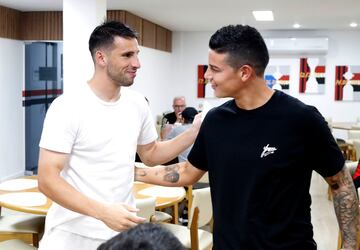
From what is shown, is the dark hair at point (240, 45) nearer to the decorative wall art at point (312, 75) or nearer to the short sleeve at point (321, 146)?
the short sleeve at point (321, 146)

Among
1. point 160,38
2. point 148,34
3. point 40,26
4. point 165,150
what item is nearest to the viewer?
point 165,150

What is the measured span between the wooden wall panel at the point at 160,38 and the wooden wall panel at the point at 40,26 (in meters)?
2.62

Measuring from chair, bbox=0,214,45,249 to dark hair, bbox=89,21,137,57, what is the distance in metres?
2.39

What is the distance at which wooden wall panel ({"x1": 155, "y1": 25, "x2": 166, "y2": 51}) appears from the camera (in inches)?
452

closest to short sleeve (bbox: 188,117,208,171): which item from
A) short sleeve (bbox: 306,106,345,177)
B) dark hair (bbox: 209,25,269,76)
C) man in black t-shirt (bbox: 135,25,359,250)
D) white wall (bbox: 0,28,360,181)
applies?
man in black t-shirt (bbox: 135,25,359,250)

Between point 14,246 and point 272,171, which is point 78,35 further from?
point 272,171

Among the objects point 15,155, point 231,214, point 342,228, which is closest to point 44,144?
point 231,214

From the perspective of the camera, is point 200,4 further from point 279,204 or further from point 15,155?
point 279,204

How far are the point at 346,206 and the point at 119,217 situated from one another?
0.83m

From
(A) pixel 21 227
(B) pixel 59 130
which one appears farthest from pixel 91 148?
(A) pixel 21 227

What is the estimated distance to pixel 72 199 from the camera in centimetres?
201

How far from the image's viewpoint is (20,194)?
4133 mm

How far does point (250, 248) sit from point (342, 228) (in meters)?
0.39

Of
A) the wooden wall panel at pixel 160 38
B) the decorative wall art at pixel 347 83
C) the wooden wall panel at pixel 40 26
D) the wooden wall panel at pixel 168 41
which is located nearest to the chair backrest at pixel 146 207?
the wooden wall panel at pixel 40 26
